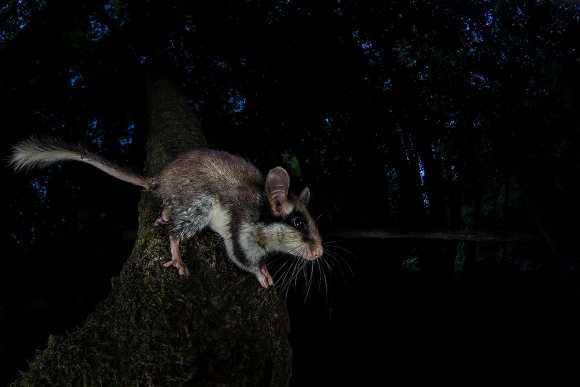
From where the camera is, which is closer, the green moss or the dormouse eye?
the green moss

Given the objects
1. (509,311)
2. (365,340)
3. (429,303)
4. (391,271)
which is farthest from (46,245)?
(509,311)

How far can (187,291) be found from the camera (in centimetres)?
240

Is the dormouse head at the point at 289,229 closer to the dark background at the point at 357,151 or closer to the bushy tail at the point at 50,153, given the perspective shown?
the bushy tail at the point at 50,153

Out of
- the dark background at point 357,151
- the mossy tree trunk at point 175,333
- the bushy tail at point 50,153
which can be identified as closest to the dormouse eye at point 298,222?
the mossy tree trunk at point 175,333

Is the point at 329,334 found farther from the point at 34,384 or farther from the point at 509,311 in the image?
the point at 34,384

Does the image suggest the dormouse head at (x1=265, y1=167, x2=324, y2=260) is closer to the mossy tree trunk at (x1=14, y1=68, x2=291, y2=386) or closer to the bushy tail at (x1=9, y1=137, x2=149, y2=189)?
the mossy tree trunk at (x1=14, y1=68, x2=291, y2=386)

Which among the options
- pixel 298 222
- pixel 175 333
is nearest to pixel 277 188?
pixel 298 222

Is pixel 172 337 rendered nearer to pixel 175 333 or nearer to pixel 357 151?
pixel 175 333

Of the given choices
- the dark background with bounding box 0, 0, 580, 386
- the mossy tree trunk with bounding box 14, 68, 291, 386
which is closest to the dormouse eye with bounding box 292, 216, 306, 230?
the mossy tree trunk with bounding box 14, 68, 291, 386

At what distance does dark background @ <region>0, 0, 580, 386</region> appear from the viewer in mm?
6594

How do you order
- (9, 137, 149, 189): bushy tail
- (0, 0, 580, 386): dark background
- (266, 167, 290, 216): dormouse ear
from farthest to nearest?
(0, 0, 580, 386): dark background, (9, 137, 149, 189): bushy tail, (266, 167, 290, 216): dormouse ear

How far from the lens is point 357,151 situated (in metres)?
9.74

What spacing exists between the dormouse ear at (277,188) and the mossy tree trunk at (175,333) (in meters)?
0.62

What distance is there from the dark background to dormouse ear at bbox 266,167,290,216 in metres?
2.58
